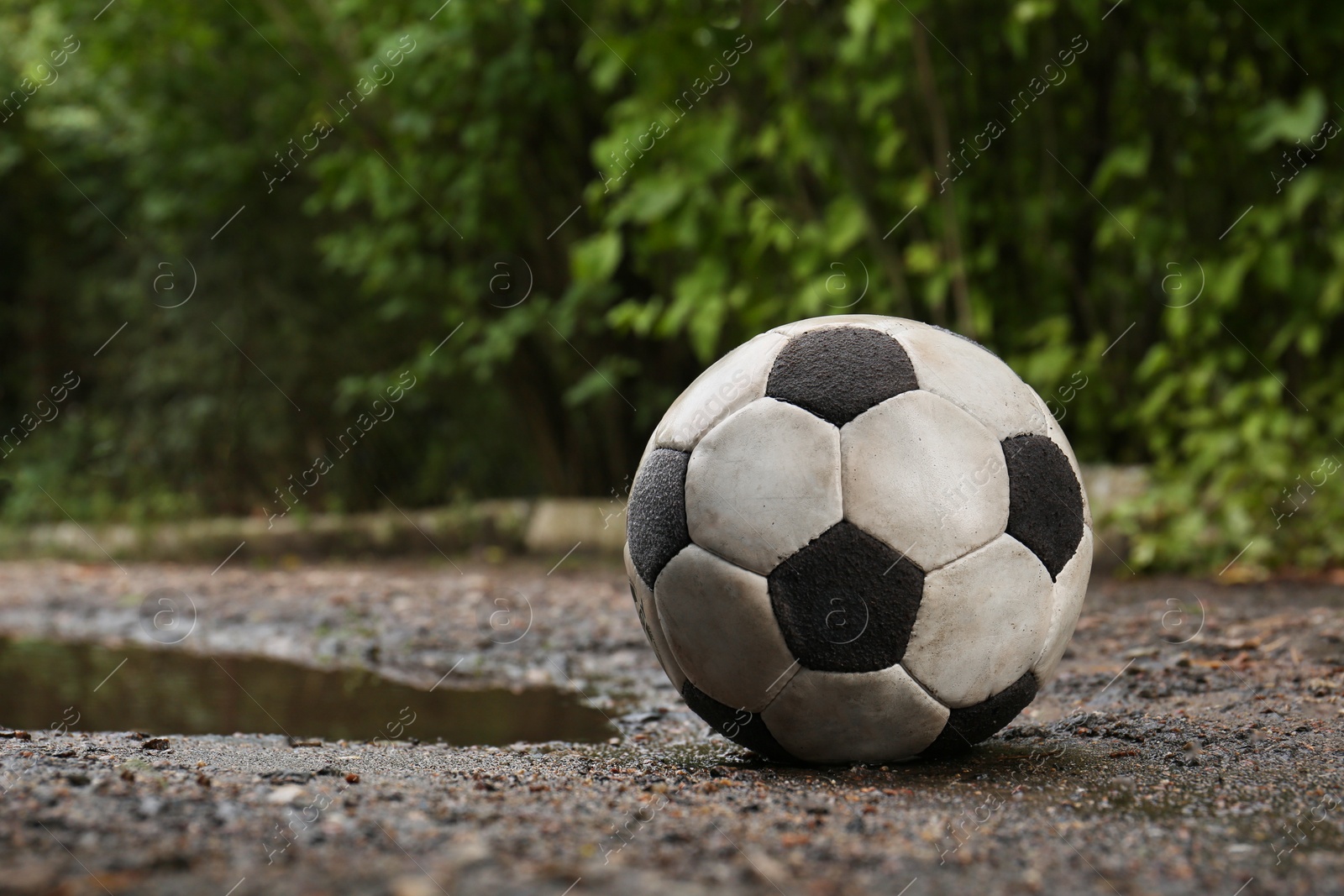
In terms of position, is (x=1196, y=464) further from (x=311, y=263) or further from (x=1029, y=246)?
(x=311, y=263)

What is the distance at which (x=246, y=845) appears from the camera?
1749mm

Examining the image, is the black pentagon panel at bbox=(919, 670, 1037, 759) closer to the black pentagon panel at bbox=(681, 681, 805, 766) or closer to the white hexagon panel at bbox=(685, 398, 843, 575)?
the black pentagon panel at bbox=(681, 681, 805, 766)

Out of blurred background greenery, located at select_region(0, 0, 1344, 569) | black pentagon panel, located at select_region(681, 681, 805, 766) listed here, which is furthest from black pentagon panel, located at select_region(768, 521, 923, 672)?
blurred background greenery, located at select_region(0, 0, 1344, 569)

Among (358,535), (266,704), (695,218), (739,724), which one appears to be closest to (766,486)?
(739,724)

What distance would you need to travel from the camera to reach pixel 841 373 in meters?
2.46

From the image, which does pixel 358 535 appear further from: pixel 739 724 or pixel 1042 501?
pixel 1042 501

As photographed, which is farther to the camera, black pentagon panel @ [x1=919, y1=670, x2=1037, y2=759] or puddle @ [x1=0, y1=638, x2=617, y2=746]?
puddle @ [x1=0, y1=638, x2=617, y2=746]

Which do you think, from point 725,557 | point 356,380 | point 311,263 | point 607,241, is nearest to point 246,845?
point 725,557

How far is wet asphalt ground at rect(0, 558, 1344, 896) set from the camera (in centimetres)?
167

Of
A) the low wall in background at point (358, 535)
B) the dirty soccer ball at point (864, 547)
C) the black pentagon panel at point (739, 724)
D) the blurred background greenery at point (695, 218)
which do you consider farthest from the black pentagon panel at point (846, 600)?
the low wall in background at point (358, 535)

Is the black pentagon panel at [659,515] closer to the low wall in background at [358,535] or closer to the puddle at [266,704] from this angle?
the puddle at [266,704]

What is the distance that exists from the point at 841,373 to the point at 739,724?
81cm

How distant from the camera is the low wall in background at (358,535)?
8.14 m

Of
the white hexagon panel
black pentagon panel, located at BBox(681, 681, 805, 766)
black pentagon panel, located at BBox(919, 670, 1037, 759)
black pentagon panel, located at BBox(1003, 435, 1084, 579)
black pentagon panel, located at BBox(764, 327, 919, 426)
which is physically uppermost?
black pentagon panel, located at BBox(764, 327, 919, 426)
